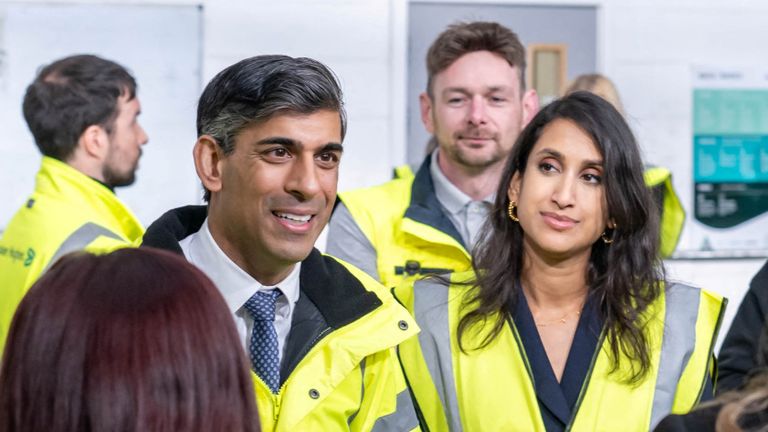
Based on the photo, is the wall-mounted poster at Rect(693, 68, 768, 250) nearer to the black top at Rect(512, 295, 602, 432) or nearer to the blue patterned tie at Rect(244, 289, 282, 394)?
the black top at Rect(512, 295, 602, 432)

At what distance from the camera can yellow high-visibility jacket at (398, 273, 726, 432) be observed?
2348 millimetres

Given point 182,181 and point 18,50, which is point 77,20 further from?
point 182,181

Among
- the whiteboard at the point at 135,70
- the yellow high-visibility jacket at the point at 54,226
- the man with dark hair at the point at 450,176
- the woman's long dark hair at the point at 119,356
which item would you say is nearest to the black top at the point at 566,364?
the man with dark hair at the point at 450,176

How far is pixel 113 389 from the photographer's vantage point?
121 cm

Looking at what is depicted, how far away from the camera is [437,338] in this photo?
248 cm

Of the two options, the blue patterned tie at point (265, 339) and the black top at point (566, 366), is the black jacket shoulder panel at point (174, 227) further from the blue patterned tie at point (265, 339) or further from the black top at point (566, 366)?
the black top at point (566, 366)

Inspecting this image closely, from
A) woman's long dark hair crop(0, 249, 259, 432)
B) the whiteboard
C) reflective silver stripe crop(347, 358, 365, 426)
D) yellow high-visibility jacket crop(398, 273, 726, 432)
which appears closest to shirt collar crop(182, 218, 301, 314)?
reflective silver stripe crop(347, 358, 365, 426)

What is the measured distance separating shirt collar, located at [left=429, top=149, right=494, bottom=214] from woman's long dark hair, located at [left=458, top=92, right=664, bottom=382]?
42 centimetres

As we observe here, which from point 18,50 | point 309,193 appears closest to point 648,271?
point 309,193

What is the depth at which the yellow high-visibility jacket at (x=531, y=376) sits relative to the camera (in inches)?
92.4

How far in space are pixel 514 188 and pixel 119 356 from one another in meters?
1.58

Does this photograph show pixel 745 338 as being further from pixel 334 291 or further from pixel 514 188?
pixel 334 291

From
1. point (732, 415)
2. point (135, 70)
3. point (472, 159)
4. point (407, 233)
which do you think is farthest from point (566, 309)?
point (135, 70)

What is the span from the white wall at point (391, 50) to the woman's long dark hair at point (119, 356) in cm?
362
